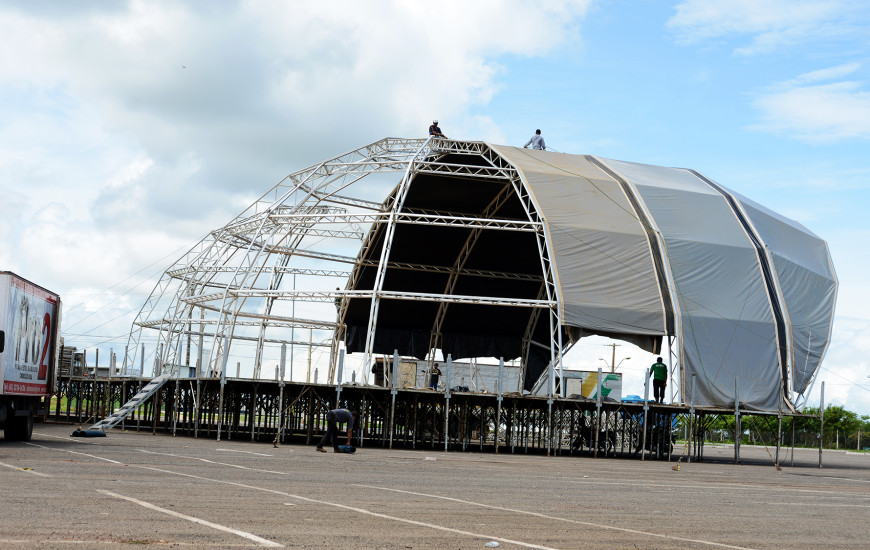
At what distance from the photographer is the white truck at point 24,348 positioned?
2200 cm

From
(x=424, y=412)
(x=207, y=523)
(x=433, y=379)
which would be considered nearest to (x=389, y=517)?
(x=207, y=523)

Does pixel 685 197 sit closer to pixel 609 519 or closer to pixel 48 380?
pixel 48 380

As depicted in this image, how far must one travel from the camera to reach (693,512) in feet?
46.0

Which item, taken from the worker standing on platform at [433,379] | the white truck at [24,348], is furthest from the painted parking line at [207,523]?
the worker standing on platform at [433,379]

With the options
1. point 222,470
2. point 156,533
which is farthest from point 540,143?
point 156,533

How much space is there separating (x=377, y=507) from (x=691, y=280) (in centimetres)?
2534

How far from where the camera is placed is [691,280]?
35781 mm

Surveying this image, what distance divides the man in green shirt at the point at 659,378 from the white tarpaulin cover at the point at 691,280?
3.36 ft

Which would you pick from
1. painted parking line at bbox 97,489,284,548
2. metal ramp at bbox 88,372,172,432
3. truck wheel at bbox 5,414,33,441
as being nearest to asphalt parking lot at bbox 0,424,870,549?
painted parking line at bbox 97,489,284,548

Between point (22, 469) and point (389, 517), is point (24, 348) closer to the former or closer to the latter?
point (22, 469)

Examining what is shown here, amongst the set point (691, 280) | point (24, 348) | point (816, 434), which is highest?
point (691, 280)

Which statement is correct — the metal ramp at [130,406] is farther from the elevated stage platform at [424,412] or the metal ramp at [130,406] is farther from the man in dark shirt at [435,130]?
the man in dark shirt at [435,130]

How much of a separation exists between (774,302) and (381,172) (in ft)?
51.7

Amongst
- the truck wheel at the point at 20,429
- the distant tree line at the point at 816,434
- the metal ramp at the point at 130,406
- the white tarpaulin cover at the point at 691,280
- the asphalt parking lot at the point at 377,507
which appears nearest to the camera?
the asphalt parking lot at the point at 377,507
